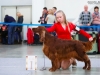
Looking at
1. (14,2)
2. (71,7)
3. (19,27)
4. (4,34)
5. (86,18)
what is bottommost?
(4,34)

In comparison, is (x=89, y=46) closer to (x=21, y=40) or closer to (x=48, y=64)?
(x=48, y=64)

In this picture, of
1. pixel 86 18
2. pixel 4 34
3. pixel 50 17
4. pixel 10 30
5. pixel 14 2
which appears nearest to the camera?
pixel 86 18


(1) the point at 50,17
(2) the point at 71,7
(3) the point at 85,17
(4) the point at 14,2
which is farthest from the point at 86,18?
(4) the point at 14,2

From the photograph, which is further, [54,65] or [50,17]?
[50,17]

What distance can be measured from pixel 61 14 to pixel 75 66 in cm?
141

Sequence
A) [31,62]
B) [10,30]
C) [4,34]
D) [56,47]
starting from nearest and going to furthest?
1. [56,47]
2. [31,62]
3. [10,30]
4. [4,34]

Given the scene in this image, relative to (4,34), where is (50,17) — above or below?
above

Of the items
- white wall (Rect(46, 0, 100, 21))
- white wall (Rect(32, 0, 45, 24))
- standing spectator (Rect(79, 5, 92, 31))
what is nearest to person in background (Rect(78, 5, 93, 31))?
standing spectator (Rect(79, 5, 92, 31))

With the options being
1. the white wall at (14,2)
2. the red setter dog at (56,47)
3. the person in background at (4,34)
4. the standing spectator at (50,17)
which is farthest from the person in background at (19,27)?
the red setter dog at (56,47)

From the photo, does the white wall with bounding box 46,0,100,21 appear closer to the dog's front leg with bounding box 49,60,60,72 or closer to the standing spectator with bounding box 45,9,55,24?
the standing spectator with bounding box 45,9,55,24

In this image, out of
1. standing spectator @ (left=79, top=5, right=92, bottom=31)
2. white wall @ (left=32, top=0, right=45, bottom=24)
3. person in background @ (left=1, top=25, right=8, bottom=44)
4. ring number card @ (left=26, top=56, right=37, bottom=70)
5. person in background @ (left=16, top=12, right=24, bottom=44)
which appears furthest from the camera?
white wall @ (left=32, top=0, right=45, bottom=24)

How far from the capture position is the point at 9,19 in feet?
45.5

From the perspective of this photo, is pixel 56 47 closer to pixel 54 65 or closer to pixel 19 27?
pixel 54 65

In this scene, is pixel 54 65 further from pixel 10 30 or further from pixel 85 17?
pixel 10 30
